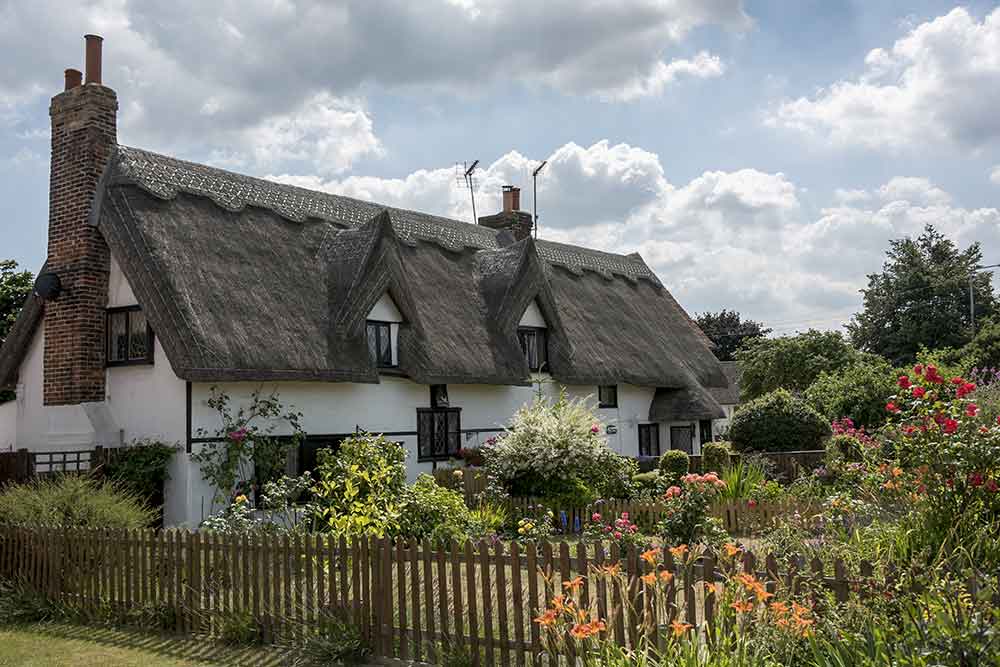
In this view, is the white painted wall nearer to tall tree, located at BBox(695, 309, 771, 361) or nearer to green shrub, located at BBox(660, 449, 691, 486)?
green shrub, located at BBox(660, 449, 691, 486)

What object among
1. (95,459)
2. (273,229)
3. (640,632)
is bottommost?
(640,632)

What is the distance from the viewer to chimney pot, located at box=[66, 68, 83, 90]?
17.0 meters

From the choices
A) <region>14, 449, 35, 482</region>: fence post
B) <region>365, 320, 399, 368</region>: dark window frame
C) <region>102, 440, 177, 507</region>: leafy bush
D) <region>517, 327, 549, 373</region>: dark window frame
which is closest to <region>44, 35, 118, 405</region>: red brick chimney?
<region>14, 449, 35, 482</region>: fence post

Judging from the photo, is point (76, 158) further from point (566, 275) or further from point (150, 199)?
point (566, 275)

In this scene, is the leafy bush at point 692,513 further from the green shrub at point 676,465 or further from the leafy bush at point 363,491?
the green shrub at point 676,465

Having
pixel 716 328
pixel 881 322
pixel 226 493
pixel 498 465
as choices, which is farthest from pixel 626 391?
pixel 716 328

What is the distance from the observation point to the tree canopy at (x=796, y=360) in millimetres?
44875

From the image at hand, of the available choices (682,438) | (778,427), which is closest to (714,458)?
(778,427)

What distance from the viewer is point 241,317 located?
53.7 feet

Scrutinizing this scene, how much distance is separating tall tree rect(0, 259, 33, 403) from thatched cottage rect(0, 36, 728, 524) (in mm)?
11545

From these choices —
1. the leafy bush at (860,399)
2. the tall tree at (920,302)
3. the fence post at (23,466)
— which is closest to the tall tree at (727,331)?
the tall tree at (920,302)

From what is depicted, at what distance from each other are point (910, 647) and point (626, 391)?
21.1 meters

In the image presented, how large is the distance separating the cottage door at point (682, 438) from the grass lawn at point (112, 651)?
69.2ft

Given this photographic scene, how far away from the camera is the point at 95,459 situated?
15.3m
